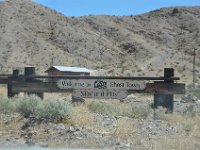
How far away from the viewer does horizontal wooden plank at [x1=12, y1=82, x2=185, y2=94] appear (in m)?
14.6

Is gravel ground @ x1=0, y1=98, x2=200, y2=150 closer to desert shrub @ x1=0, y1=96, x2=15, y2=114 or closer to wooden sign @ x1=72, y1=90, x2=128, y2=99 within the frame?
desert shrub @ x1=0, y1=96, x2=15, y2=114

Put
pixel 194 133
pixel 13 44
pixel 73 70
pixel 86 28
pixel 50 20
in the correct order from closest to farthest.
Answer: pixel 194 133 < pixel 73 70 < pixel 13 44 < pixel 50 20 < pixel 86 28

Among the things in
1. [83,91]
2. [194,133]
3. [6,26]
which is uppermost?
[6,26]

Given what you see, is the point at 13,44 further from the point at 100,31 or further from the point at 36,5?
the point at 100,31

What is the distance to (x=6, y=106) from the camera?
16234 millimetres

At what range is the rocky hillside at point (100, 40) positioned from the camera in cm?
9231

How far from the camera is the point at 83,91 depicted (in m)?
14.4

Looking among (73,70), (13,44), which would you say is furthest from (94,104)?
(13,44)

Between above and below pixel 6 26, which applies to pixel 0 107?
below

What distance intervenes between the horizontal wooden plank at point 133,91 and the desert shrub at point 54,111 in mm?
460

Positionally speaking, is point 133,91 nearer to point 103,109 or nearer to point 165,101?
point 165,101

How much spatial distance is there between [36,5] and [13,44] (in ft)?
71.5

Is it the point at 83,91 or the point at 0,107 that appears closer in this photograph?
the point at 83,91

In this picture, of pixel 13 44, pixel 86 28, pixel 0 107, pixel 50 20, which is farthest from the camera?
pixel 86 28
